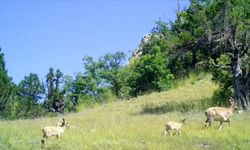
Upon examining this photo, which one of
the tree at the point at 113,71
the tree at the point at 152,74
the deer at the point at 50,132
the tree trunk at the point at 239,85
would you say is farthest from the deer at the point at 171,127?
the tree at the point at 113,71

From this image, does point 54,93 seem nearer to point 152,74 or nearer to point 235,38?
point 152,74

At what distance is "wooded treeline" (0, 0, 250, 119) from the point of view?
28922 mm

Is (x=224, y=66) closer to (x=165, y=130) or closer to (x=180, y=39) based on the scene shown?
(x=180, y=39)

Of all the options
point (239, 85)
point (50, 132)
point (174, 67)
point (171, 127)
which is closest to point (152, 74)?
point (174, 67)

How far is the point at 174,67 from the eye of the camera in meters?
55.9

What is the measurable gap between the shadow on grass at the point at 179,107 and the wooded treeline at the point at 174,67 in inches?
42.1

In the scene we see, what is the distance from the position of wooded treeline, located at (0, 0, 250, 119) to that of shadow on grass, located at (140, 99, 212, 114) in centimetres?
107

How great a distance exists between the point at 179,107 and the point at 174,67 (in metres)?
23.8

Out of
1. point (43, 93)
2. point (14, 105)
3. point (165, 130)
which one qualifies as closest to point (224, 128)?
point (165, 130)

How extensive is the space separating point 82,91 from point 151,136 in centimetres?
5652

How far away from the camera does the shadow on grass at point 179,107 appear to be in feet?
102

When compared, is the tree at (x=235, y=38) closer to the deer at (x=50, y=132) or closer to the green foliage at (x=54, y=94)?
the deer at (x=50, y=132)

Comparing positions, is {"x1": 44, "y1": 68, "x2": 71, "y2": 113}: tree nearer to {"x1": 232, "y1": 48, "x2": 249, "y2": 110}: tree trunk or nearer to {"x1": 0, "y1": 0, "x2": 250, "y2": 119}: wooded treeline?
{"x1": 0, "y1": 0, "x2": 250, "y2": 119}: wooded treeline

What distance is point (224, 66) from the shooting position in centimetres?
2956
